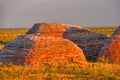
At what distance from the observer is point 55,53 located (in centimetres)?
3108

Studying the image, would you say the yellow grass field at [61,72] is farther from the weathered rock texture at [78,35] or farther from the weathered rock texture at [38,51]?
the weathered rock texture at [78,35]

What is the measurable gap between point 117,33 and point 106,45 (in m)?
1.14

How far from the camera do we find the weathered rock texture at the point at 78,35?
35688mm

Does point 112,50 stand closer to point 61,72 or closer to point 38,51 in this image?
point 38,51

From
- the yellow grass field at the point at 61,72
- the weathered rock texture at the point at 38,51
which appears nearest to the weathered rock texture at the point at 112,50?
the yellow grass field at the point at 61,72

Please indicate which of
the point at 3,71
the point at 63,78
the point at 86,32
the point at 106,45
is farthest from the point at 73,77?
the point at 86,32

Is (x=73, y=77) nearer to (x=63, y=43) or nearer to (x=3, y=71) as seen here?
(x=3, y=71)

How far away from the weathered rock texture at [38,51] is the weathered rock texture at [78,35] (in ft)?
12.1

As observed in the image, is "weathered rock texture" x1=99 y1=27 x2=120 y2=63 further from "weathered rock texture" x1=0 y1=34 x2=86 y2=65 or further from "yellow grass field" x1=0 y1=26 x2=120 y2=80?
"weathered rock texture" x1=0 y1=34 x2=86 y2=65

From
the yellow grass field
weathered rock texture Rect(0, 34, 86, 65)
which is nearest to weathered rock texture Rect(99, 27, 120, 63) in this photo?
the yellow grass field

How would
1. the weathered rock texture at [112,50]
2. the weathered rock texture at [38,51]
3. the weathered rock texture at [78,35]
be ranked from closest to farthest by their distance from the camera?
the weathered rock texture at [38,51] → the weathered rock texture at [112,50] → the weathered rock texture at [78,35]

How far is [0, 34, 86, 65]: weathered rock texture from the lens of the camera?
30047 millimetres

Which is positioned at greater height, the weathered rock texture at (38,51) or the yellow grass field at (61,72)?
the weathered rock texture at (38,51)

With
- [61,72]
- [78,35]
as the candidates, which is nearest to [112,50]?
[78,35]
